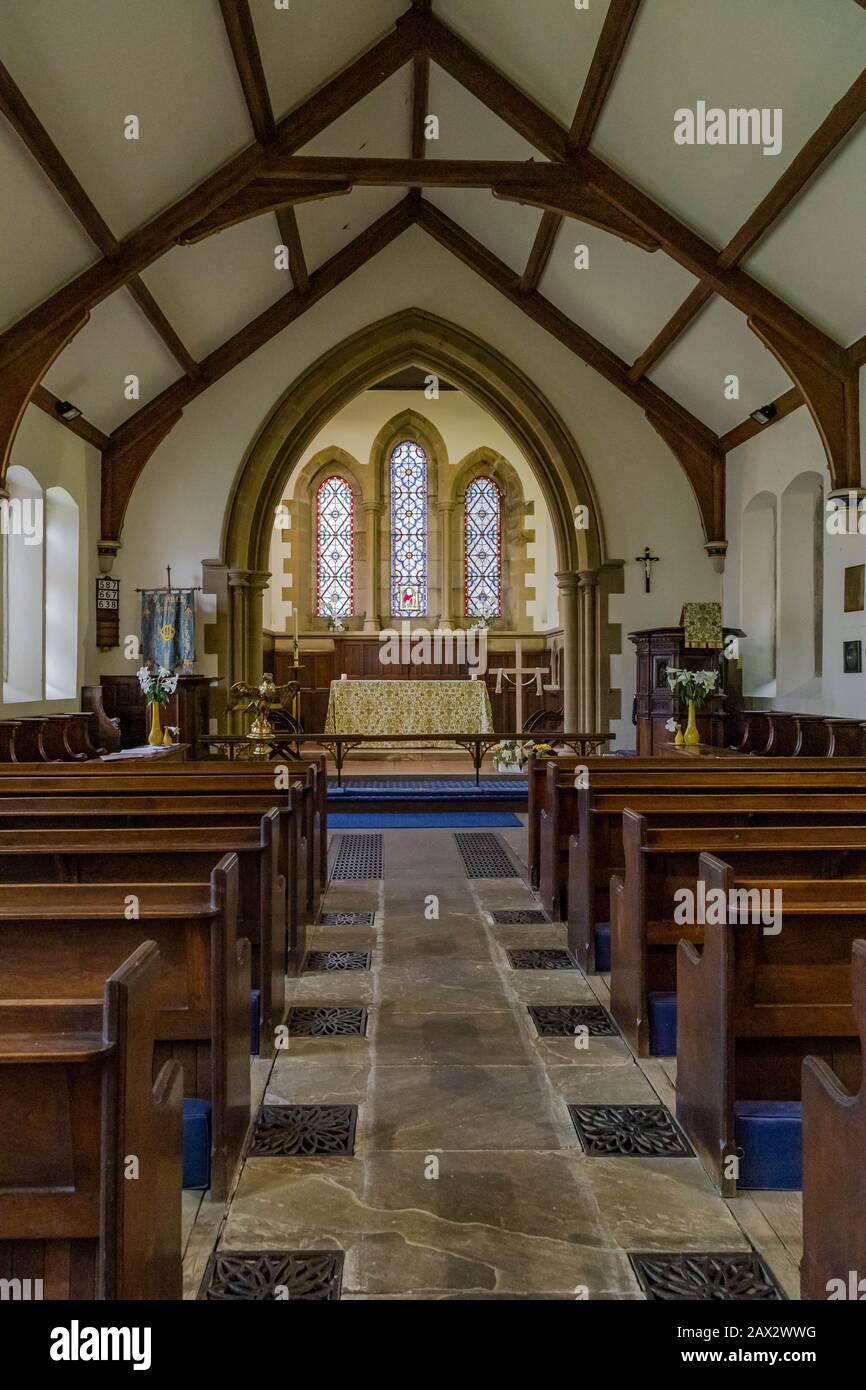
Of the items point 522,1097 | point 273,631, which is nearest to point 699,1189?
point 522,1097

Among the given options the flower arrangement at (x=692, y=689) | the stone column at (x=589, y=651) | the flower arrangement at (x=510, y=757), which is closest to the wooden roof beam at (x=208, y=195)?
the stone column at (x=589, y=651)

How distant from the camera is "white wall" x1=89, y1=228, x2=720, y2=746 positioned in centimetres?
1055

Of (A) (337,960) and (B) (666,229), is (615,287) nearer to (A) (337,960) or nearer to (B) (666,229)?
(B) (666,229)

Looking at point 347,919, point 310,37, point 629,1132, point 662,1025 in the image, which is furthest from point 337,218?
point 629,1132

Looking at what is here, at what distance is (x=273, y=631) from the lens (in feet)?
47.3

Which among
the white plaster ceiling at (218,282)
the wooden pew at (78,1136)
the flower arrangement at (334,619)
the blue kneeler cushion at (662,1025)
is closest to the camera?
the wooden pew at (78,1136)

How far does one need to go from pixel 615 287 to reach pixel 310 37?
3.58 m

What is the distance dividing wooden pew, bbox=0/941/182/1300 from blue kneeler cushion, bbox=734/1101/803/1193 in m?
1.44

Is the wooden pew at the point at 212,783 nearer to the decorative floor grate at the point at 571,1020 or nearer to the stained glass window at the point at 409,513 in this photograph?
the decorative floor grate at the point at 571,1020

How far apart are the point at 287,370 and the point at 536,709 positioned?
19.6 ft

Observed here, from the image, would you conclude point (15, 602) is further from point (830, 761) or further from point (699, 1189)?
point (699, 1189)

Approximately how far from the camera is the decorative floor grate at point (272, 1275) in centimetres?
183

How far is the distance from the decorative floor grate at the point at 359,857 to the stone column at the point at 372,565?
780 centimetres

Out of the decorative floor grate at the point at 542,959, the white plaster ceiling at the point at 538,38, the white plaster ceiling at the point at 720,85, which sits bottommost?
the decorative floor grate at the point at 542,959
